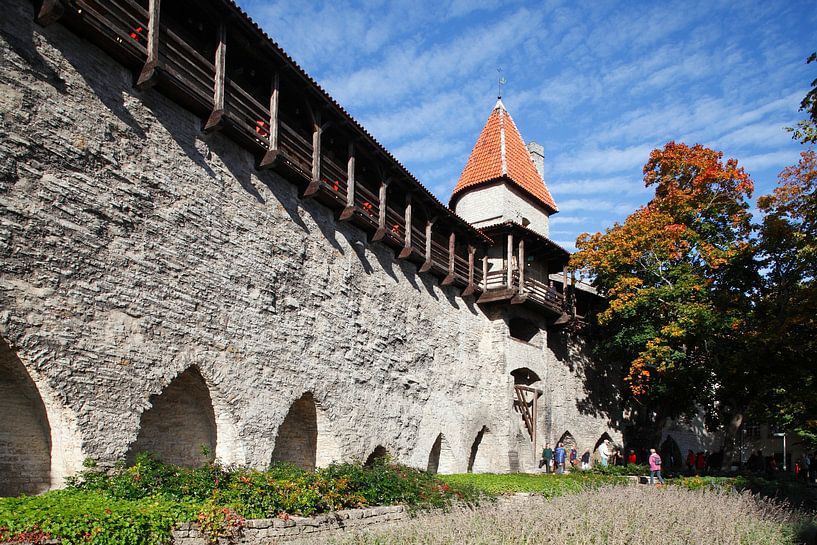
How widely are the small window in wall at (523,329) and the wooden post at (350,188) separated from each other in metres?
11.2

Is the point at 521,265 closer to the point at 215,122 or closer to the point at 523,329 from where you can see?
the point at 523,329

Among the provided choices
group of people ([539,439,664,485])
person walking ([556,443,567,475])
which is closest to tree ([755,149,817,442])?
group of people ([539,439,664,485])

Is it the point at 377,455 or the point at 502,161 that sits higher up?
the point at 502,161

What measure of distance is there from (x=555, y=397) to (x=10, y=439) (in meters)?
21.1

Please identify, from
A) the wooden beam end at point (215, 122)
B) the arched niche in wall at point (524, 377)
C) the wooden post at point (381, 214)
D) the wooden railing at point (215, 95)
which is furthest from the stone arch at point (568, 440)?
the wooden beam end at point (215, 122)

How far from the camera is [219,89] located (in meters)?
12.7

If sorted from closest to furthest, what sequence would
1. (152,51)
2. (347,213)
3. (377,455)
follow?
1. (152,51)
2. (347,213)
3. (377,455)

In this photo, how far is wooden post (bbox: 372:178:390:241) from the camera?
57.8 ft

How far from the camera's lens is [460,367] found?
21594 mm

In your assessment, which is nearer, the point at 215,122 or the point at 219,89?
the point at 215,122

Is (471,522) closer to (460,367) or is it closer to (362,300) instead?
(362,300)

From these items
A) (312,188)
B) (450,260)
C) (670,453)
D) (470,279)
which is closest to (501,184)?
(470,279)

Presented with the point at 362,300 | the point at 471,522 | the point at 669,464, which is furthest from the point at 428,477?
the point at 669,464

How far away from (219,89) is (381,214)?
6282 mm
